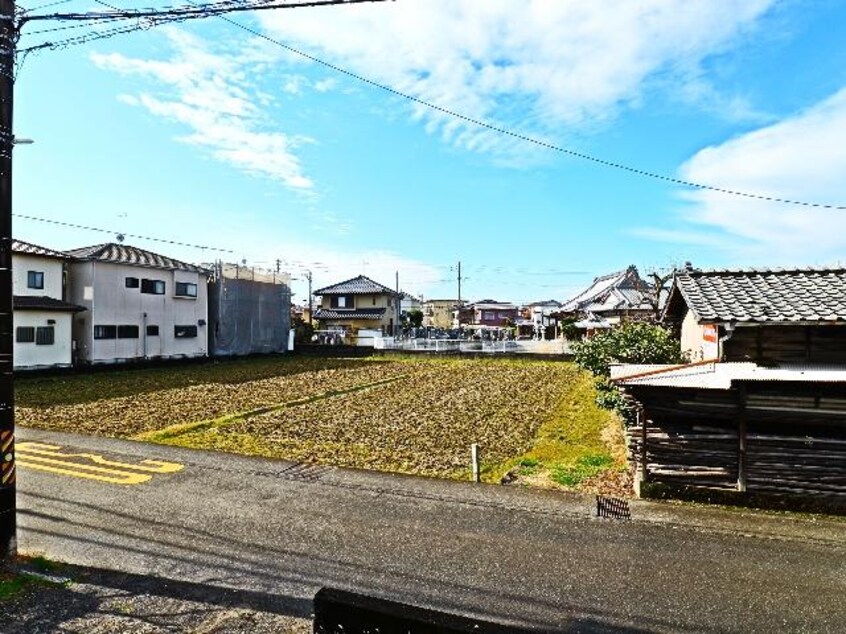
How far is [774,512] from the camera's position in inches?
323

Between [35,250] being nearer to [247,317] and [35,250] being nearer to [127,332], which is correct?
[127,332]

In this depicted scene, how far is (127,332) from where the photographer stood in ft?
96.5

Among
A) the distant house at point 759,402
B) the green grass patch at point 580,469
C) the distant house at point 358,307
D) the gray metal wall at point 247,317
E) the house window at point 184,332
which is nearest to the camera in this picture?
the distant house at point 759,402

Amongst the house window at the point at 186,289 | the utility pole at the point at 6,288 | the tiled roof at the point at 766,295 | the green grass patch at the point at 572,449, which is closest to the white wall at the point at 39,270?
the house window at the point at 186,289

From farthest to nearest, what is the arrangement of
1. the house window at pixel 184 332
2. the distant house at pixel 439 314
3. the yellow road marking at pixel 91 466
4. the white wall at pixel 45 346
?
1. the distant house at pixel 439 314
2. the house window at pixel 184 332
3. the white wall at pixel 45 346
4. the yellow road marking at pixel 91 466

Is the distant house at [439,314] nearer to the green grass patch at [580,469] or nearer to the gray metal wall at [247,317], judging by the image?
the gray metal wall at [247,317]

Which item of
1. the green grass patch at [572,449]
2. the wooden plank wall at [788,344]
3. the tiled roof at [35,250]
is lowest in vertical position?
the green grass patch at [572,449]

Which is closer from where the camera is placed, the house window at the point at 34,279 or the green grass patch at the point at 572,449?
the green grass patch at the point at 572,449

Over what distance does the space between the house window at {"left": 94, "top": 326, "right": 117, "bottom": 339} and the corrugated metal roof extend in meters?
27.4

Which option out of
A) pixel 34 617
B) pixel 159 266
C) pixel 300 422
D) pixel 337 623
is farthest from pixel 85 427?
pixel 159 266

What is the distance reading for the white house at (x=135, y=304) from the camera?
27312mm

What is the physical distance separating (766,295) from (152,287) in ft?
103

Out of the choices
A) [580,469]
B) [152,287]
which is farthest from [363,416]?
[152,287]

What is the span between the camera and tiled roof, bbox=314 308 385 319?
53344 mm
